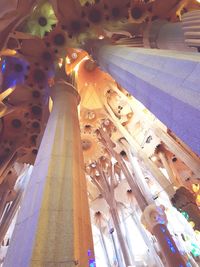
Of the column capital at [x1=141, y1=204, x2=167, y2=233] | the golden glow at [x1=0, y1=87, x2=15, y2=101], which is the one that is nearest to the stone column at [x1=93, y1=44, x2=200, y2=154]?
the golden glow at [x1=0, y1=87, x2=15, y2=101]

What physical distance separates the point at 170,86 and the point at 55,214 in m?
1.56

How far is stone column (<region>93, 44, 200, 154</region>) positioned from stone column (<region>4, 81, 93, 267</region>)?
1.15 m

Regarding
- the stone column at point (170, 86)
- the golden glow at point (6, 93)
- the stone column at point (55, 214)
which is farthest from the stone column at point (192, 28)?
the golden glow at point (6, 93)

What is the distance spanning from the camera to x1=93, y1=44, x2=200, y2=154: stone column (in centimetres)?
209

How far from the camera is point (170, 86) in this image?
245 centimetres

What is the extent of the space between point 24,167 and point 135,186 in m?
4.21

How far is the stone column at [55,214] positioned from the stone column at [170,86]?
1155 millimetres

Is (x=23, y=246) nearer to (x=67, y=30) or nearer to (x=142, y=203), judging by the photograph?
(x=142, y=203)

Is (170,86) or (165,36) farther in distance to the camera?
(165,36)

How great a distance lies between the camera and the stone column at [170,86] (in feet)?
6.86

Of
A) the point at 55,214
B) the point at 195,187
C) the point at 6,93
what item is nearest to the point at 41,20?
the point at 6,93

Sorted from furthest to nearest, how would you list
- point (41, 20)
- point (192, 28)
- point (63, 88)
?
point (41, 20) < point (63, 88) < point (192, 28)

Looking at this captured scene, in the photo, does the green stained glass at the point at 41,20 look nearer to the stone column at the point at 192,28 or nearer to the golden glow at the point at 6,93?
the golden glow at the point at 6,93

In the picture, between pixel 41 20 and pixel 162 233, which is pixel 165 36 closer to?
pixel 41 20
